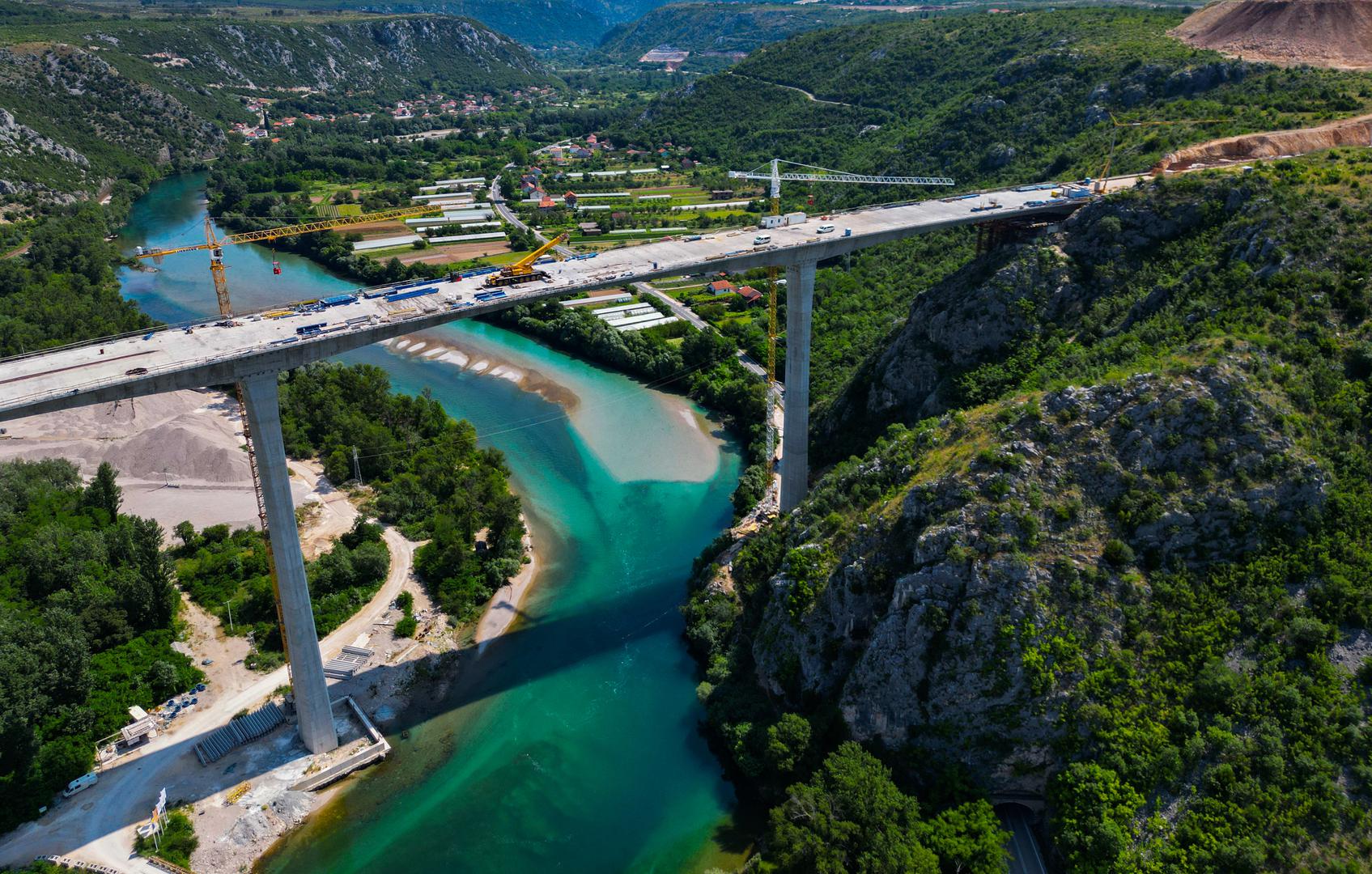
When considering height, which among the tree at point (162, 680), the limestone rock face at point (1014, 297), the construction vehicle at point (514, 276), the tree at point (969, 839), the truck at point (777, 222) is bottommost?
the tree at point (969, 839)

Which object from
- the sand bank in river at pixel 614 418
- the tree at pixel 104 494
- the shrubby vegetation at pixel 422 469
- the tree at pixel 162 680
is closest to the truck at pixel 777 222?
the sand bank in river at pixel 614 418

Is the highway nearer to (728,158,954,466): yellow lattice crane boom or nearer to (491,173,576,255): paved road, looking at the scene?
(728,158,954,466): yellow lattice crane boom

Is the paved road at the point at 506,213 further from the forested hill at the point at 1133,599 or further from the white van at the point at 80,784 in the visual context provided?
the white van at the point at 80,784

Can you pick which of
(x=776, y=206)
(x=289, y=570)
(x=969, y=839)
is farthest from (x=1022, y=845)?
(x=776, y=206)

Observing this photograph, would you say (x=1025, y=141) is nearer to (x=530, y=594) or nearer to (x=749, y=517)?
(x=749, y=517)

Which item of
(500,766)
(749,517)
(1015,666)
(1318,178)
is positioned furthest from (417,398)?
(1318,178)

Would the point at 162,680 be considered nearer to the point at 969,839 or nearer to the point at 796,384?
the point at 796,384
